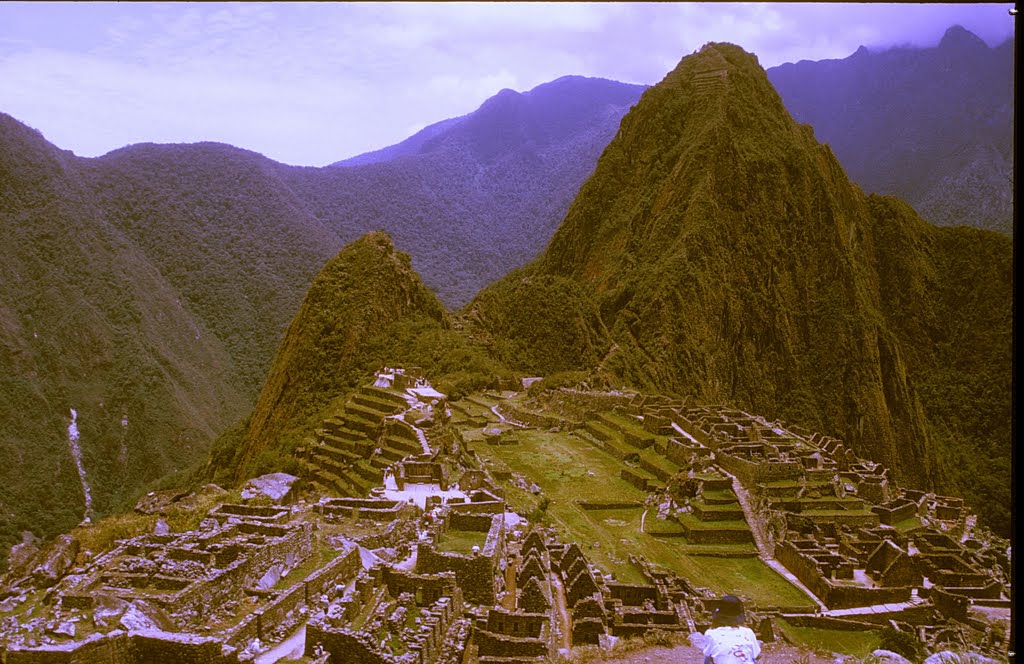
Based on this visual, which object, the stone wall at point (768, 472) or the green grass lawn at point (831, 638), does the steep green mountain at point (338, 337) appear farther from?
the green grass lawn at point (831, 638)

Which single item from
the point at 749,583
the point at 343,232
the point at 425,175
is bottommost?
the point at 749,583

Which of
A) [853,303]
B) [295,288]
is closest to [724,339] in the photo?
[853,303]

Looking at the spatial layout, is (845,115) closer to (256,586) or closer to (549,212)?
(549,212)

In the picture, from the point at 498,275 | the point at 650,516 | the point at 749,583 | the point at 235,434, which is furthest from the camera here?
the point at 498,275

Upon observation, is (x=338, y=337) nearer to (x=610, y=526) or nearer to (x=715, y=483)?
(x=610, y=526)

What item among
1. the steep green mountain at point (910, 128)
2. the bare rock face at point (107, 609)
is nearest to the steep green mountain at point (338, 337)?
the bare rock face at point (107, 609)

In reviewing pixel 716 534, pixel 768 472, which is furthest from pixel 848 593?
pixel 768 472
